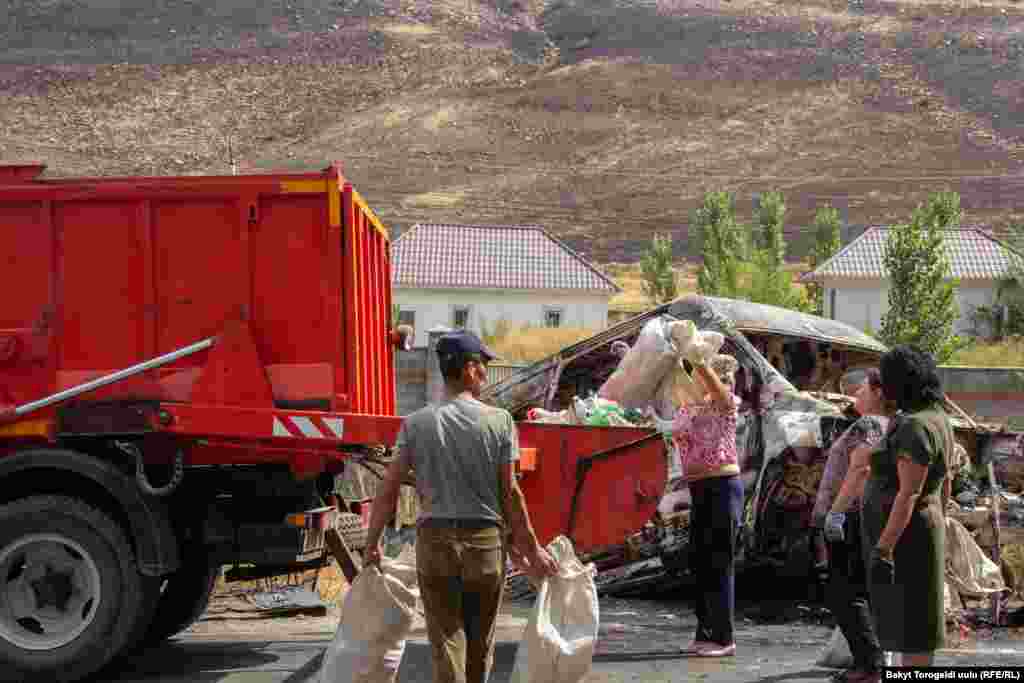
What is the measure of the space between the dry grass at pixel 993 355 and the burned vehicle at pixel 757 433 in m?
30.9

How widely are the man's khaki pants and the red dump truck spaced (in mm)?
1871

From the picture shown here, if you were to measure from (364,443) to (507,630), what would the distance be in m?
2.19

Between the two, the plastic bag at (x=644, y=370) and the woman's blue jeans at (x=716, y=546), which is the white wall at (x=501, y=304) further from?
the woman's blue jeans at (x=716, y=546)

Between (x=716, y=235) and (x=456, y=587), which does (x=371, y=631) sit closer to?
(x=456, y=587)

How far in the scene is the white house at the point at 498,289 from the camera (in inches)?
2298

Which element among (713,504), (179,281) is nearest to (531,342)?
(713,504)

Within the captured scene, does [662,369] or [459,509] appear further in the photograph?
[662,369]

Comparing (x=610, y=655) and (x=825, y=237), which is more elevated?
(x=825, y=237)

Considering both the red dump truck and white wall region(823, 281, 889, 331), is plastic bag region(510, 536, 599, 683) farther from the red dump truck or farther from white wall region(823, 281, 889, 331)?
white wall region(823, 281, 889, 331)

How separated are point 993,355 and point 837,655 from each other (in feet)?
127

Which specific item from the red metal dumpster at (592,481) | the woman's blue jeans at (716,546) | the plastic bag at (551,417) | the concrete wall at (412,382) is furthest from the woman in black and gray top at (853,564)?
the concrete wall at (412,382)

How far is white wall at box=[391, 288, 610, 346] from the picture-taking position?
192 feet

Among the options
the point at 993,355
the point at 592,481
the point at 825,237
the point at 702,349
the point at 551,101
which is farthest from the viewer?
the point at 551,101

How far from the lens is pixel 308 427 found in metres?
7.82
